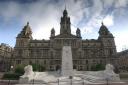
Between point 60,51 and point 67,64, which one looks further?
point 60,51

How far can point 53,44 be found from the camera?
295 feet

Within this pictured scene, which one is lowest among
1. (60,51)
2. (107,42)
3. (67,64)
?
(67,64)

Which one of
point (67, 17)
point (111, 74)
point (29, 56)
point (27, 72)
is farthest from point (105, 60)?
point (27, 72)

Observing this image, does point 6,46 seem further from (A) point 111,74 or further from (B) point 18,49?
(A) point 111,74

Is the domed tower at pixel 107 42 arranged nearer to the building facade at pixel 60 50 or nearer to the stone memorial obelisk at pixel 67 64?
the building facade at pixel 60 50

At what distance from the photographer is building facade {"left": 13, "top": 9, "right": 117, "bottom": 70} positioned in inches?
3408

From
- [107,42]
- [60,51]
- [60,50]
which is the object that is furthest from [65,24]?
[107,42]

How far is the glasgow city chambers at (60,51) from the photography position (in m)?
86.5

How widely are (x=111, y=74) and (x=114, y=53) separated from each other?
201 feet

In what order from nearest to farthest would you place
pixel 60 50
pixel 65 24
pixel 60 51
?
pixel 60 51 → pixel 60 50 → pixel 65 24

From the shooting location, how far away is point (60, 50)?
3501 inches

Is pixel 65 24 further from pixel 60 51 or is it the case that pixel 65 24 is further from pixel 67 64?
pixel 67 64

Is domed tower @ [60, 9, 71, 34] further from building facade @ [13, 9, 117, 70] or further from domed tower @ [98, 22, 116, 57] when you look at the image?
domed tower @ [98, 22, 116, 57]

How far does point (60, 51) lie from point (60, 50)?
1.95 feet
